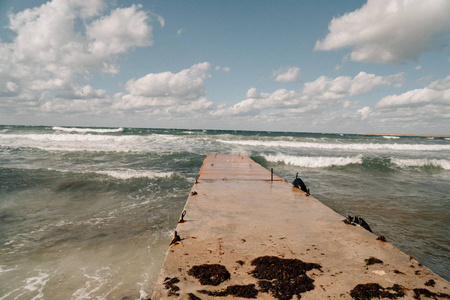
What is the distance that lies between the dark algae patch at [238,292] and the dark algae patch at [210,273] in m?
0.12

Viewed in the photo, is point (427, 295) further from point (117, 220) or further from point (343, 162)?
point (343, 162)

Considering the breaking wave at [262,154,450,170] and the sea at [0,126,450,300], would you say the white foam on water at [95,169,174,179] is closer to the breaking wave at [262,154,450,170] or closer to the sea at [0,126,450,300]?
the sea at [0,126,450,300]

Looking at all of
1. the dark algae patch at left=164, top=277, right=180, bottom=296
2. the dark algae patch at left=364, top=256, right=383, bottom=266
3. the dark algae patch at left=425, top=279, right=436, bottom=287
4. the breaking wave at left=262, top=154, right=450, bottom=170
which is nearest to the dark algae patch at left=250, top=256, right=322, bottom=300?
the dark algae patch at left=364, top=256, right=383, bottom=266

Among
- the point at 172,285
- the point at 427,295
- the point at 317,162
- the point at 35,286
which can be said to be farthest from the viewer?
the point at 317,162

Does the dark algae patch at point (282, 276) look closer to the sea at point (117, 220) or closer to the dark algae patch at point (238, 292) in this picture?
the dark algae patch at point (238, 292)

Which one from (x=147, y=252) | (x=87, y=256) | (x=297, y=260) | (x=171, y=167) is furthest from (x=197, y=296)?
(x=171, y=167)

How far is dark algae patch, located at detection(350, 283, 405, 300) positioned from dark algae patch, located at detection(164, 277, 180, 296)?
65.2 inches

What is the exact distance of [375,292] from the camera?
212 centimetres

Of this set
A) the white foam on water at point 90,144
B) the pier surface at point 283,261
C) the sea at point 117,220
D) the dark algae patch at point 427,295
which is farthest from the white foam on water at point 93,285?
the white foam on water at point 90,144

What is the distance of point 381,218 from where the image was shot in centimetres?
634

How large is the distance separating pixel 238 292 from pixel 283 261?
0.72m

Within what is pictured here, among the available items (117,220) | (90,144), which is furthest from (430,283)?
(90,144)

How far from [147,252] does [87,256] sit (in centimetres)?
117

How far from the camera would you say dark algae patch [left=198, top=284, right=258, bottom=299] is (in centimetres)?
208
